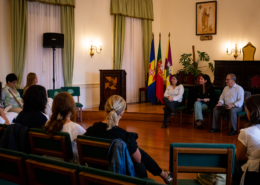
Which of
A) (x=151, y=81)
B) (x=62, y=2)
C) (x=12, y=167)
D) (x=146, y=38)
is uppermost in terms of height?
(x=62, y=2)

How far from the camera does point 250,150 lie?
223 centimetres

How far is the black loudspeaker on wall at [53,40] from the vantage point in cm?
726

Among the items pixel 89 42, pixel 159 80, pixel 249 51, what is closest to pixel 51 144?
pixel 89 42

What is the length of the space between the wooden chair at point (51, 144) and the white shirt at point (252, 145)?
1.49 meters

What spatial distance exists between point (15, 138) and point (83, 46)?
245 inches

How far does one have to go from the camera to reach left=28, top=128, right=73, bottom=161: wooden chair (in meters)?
2.38

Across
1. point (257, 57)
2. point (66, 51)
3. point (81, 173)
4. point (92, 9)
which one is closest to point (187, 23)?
point (257, 57)

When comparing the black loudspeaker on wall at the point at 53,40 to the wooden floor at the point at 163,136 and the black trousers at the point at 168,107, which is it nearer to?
the wooden floor at the point at 163,136

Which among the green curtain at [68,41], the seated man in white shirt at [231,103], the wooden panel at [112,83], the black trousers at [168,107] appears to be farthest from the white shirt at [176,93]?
the green curtain at [68,41]

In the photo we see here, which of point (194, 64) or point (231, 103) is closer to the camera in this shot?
point (231, 103)

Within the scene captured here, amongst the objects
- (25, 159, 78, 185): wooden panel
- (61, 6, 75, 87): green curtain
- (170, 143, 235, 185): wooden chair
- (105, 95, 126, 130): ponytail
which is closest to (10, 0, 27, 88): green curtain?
(61, 6, 75, 87): green curtain

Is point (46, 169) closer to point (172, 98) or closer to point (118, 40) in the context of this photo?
point (172, 98)

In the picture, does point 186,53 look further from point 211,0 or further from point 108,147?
point 108,147

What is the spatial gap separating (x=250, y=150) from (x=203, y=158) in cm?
46
